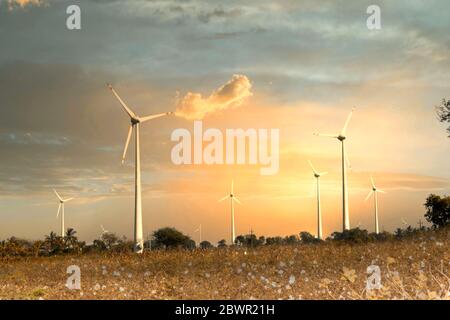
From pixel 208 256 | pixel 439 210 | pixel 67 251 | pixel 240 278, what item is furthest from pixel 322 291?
pixel 439 210

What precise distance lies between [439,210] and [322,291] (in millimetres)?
Result: 38706

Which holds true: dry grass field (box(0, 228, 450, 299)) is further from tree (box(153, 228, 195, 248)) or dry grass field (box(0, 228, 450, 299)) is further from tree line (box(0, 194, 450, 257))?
tree (box(153, 228, 195, 248))

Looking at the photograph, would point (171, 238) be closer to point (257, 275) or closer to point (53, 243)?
point (53, 243)

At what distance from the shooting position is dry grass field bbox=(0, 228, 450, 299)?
646 inches

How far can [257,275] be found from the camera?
19.1 meters

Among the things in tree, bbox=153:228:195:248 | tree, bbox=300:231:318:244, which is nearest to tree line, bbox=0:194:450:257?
tree, bbox=300:231:318:244

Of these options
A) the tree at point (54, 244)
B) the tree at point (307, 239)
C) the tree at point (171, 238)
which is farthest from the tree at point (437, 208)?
the tree at point (54, 244)

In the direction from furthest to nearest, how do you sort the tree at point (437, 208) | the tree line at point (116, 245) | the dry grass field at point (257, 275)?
the tree at point (437, 208), the tree line at point (116, 245), the dry grass field at point (257, 275)

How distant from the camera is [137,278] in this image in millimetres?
20109

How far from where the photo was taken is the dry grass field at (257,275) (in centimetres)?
1641

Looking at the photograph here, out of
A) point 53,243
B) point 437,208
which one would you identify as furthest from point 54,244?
point 437,208

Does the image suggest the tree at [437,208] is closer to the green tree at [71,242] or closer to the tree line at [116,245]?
the tree line at [116,245]

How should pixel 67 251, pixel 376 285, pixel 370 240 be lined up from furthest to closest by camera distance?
pixel 67 251 < pixel 370 240 < pixel 376 285
